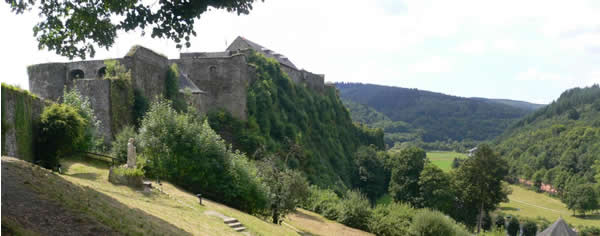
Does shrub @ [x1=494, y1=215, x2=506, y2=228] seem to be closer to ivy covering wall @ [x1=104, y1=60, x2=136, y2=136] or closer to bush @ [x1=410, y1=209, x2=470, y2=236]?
bush @ [x1=410, y1=209, x2=470, y2=236]

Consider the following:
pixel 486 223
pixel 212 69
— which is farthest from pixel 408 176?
pixel 212 69

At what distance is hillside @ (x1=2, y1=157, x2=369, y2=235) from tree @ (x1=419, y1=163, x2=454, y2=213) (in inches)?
1636

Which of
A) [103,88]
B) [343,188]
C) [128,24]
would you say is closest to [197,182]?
[103,88]

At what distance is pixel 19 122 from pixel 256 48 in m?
43.6

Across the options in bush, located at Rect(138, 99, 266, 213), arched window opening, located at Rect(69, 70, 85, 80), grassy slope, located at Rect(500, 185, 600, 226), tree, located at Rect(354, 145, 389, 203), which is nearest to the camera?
bush, located at Rect(138, 99, 266, 213)

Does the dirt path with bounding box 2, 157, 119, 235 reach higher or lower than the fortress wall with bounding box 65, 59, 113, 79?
lower

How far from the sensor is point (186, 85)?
38906 millimetres

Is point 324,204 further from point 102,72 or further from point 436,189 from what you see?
point 436,189

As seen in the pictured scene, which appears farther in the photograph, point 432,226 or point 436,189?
point 436,189

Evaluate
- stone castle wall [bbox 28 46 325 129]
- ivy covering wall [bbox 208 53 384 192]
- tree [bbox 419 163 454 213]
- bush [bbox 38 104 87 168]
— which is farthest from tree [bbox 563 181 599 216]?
bush [bbox 38 104 87 168]

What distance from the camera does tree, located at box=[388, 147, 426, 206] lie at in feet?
208

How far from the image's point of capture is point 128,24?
12805mm

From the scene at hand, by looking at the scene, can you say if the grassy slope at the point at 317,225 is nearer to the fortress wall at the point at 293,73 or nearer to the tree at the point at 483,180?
the tree at the point at 483,180

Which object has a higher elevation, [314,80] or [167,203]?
[314,80]
